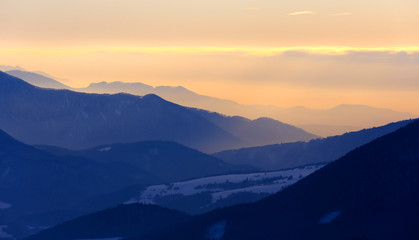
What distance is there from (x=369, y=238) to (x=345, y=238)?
7.71m

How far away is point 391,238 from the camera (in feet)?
646

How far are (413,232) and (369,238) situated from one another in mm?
8101

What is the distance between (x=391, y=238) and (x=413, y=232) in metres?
3.20

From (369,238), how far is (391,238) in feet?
18.5

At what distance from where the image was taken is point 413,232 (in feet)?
647

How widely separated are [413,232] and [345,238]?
9.62m

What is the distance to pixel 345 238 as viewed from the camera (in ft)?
656

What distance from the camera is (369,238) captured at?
632 ft
